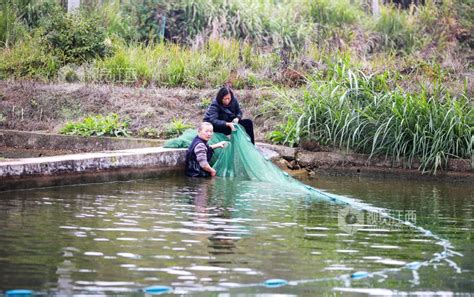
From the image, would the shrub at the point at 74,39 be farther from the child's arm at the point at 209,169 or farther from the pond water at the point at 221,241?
the pond water at the point at 221,241

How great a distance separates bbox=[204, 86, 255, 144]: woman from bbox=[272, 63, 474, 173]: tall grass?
142 cm

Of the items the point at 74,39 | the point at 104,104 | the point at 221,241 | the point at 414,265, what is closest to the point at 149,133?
the point at 104,104

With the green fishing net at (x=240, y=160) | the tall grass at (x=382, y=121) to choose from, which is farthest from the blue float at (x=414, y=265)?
the tall grass at (x=382, y=121)

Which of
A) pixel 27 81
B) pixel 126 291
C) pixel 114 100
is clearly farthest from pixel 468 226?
pixel 27 81

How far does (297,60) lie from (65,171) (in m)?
9.47

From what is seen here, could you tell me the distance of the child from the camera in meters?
14.8

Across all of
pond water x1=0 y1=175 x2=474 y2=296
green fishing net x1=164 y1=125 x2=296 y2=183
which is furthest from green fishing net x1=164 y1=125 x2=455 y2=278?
pond water x1=0 y1=175 x2=474 y2=296

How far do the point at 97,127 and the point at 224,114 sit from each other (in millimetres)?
2814

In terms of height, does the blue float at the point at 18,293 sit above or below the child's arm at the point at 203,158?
below

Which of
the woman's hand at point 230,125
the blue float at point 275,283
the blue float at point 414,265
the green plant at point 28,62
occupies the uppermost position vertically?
the green plant at point 28,62

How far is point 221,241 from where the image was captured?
29.3 feet

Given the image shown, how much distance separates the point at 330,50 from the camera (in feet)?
76.7

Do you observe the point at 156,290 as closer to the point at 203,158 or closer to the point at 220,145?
the point at 203,158

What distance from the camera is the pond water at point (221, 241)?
23.4ft
